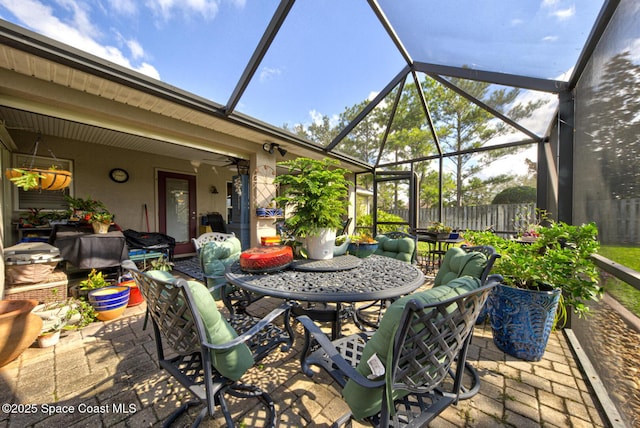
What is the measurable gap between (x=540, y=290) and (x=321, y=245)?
199 cm

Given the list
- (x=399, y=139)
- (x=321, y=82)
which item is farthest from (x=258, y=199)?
(x=399, y=139)

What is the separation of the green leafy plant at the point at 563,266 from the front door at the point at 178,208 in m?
6.27

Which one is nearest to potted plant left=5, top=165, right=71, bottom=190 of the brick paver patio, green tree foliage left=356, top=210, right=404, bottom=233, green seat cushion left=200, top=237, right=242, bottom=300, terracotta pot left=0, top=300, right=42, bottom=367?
terracotta pot left=0, top=300, right=42, bottom=367

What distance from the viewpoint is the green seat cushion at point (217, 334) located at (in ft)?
3.48

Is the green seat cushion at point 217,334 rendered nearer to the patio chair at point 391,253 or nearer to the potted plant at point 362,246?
the potted plant at point 362,246

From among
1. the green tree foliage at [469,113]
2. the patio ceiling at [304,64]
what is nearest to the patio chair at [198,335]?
the patio ceiling at [304,64]

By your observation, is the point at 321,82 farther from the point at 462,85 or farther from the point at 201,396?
the point at 201,396

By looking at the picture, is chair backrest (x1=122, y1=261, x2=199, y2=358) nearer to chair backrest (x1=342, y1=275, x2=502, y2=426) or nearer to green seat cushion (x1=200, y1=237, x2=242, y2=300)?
chair backrest (x1=342, y1=275, x2=502, y2=426)

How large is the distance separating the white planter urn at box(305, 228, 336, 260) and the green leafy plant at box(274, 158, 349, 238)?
0.22ft

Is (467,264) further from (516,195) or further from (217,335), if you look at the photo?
(516,195)

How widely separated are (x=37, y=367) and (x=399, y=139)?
6.63 meters

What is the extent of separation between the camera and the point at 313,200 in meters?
1.83

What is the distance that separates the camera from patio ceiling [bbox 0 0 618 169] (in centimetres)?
224

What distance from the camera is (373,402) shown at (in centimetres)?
93
